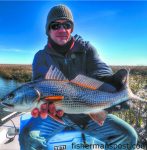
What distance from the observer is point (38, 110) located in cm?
359

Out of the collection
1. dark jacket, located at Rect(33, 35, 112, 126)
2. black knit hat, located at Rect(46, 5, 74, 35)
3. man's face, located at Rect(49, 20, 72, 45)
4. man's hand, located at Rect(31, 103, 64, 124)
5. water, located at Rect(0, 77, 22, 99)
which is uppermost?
black knit hat, located at Rect(46, 5, 74, 35)

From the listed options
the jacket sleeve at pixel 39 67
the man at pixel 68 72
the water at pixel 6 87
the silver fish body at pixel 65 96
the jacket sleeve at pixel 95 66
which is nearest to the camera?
the silver fish body at pixel 65 96

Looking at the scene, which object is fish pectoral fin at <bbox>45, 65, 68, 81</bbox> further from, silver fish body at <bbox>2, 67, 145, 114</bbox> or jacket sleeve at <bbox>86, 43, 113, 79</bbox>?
jacket sleeve at <bbox>86, 43, 113, 79</bbox>

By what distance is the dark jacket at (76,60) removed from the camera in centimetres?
458

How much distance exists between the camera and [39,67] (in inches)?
177

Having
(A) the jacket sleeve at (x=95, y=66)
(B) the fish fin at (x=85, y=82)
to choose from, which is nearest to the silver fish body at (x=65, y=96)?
(B) the fish fin at (x=85, y=82)

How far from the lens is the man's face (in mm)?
4574

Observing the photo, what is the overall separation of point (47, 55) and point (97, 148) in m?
1.79

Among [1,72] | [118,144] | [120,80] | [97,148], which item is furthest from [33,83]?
[1,72]

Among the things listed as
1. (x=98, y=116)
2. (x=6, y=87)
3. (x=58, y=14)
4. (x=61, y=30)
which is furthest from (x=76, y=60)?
(x=6, y=87)

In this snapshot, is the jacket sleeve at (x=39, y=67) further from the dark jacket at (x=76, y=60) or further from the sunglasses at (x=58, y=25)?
the sunglasses at (x=58, y=25)

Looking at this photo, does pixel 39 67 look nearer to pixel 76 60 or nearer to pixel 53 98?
pixel 76 60

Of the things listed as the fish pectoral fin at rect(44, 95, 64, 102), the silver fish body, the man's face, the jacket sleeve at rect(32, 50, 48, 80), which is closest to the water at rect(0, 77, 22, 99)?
the jacket sleeve at rect(32, 50, 48, 80)

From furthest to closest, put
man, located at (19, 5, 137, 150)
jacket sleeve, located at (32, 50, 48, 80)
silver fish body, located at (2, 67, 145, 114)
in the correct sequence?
jacket sleeve, located at (32, 50, 48, 80)
man, located at (19, 5, 137, 150)
silver fish body, located at (2, 67, 145, 114)
